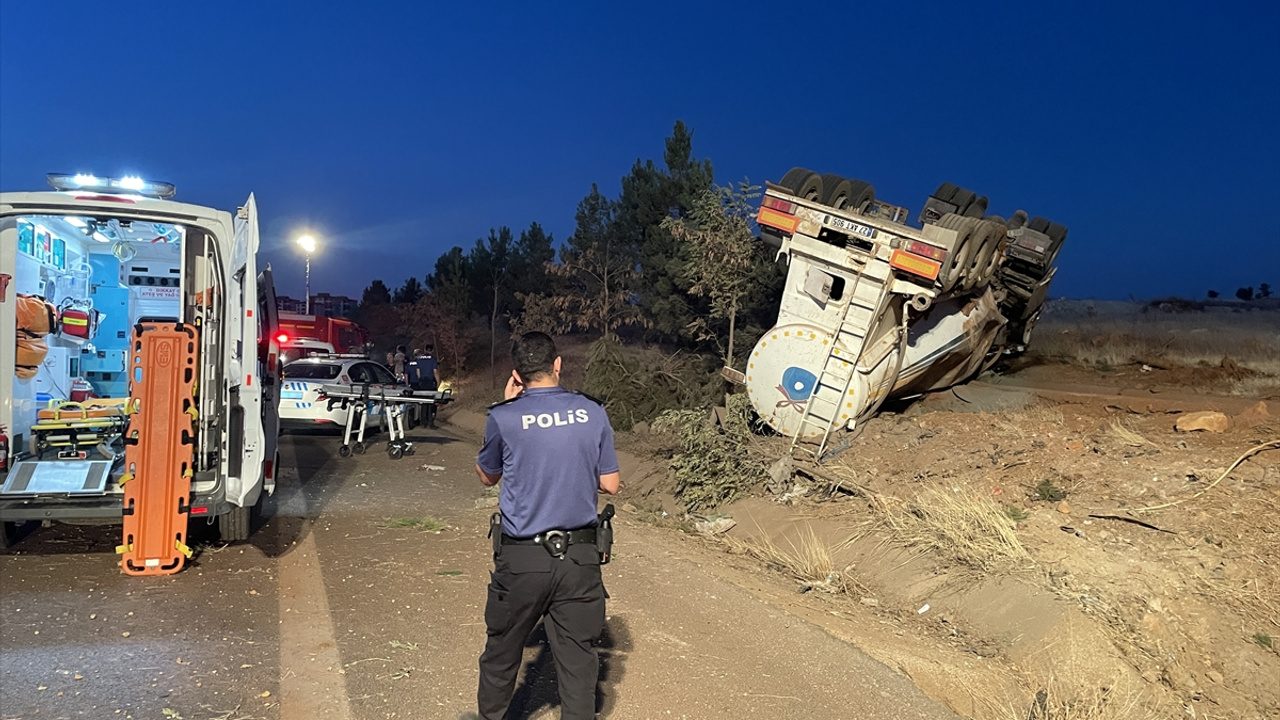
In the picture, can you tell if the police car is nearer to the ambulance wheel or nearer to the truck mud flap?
the ambulance wheel

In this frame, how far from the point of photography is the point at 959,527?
7.45m

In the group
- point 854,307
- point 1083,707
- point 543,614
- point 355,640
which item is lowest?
point 355,640

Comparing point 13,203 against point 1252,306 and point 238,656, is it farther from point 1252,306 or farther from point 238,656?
point 1252,306

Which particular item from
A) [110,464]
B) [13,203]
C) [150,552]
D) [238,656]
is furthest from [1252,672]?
[13,203]

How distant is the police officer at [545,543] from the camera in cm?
354

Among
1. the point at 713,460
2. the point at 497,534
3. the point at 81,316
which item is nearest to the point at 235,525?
the point at 81,316

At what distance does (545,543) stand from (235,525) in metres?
4.86

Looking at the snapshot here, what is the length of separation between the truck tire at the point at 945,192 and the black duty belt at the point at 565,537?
433 inches

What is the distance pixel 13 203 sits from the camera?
6.43 m

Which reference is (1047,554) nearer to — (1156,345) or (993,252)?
(993,252)

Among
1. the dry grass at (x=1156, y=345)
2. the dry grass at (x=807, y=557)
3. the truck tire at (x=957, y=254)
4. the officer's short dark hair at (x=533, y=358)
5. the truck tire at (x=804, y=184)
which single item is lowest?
the dry grass at (x=807, y=557)

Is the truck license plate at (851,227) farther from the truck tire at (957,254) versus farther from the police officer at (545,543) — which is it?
the police officer at (545,543)

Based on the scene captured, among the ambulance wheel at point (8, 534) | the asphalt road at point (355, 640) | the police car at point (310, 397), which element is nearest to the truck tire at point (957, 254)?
the asphalt road at point (355, 640)

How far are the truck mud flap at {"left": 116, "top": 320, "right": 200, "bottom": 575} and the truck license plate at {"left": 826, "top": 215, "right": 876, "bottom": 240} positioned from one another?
672 cm
